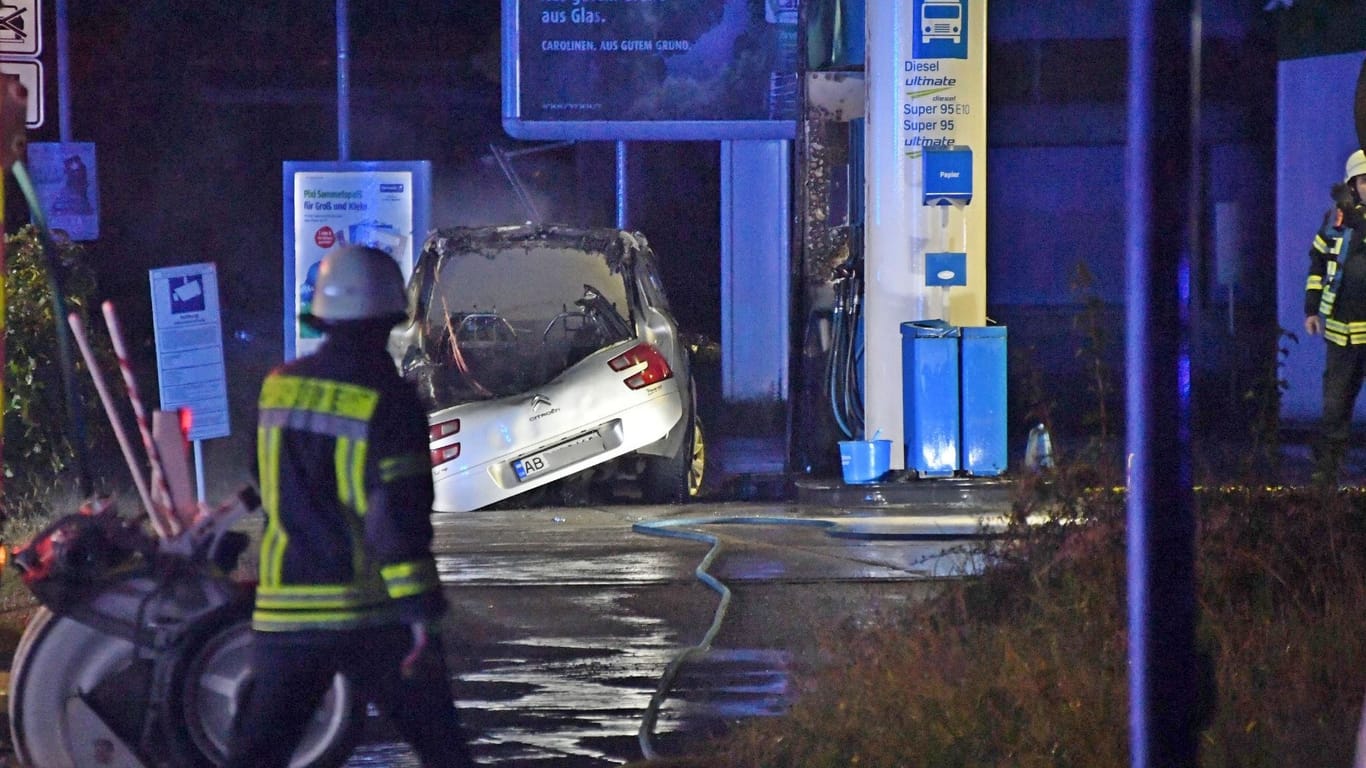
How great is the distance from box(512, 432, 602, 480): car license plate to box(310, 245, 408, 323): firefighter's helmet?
24.5ft

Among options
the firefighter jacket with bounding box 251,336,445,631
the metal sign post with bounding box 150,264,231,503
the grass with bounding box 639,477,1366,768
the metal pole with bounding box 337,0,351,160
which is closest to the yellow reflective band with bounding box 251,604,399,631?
the firefighter jacket with bounding box 251,336,445,631

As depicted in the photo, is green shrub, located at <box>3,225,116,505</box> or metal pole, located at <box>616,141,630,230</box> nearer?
green shrub, located at <box>3,225,116,505</box>

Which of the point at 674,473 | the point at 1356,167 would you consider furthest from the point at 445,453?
the point at 1356,167

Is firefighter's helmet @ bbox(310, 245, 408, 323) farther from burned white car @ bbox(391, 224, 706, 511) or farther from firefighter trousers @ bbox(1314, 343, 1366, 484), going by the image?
firefighter trousers @ bbox(1314, 343, 1366, 484)

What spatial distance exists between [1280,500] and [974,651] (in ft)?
5.92

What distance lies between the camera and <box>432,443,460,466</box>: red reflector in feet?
39.5

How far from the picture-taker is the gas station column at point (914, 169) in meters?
12.3

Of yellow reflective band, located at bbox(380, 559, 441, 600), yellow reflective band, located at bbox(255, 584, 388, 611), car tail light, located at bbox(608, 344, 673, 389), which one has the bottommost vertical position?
yellow reflective band, located at bbox(255, 584, 388, 611)

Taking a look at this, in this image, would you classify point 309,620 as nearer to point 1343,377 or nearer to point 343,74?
point 1343,377

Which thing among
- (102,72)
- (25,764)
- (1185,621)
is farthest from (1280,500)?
(102,72)

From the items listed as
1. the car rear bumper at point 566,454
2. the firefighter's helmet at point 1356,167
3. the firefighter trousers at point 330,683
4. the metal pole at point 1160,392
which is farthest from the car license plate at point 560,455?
the metal pole at point 1160,392

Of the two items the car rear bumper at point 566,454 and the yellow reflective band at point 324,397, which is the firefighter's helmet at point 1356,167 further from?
the yellow reflective band at point 324,397

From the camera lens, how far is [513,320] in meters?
13.7

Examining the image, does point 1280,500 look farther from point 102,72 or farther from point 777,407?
point 102,72
